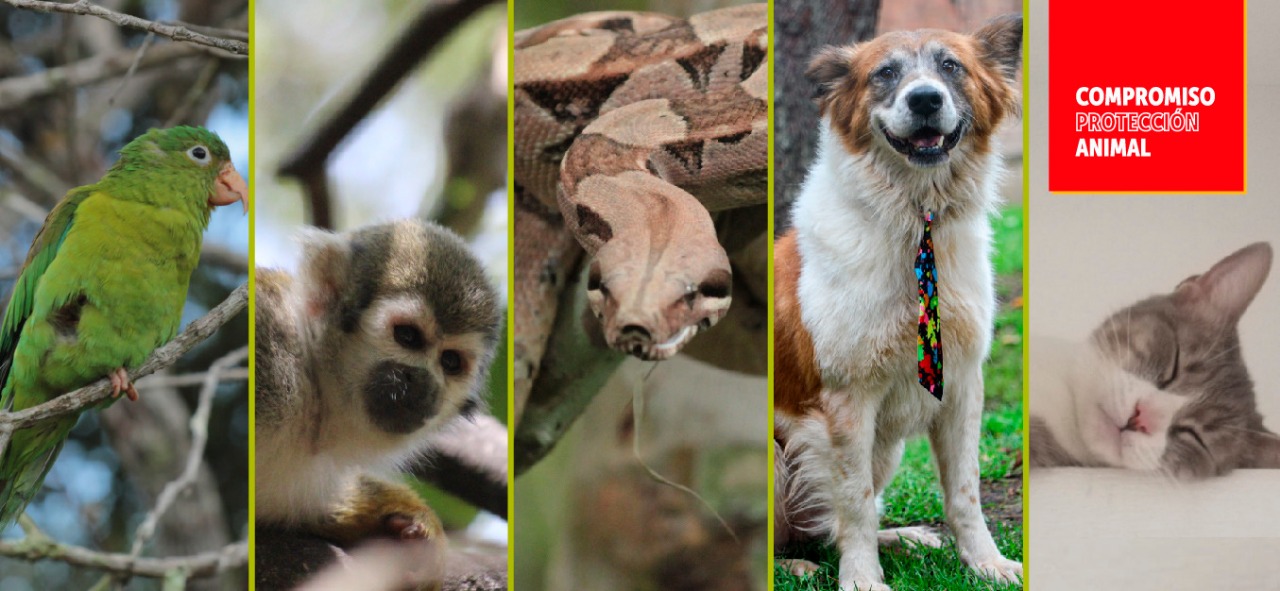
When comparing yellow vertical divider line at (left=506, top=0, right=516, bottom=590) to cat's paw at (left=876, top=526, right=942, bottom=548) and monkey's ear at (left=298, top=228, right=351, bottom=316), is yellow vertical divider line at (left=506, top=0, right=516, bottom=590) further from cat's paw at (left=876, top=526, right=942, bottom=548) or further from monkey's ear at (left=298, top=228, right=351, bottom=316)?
cat's paw at (left=876, top=526, right=942, bottom=548)

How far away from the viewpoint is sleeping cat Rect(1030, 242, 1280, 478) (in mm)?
4066

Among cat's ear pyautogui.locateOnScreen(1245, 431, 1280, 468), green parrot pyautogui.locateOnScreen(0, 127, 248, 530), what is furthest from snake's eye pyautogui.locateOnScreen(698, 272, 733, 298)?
cat's ear pyautogui.locateOnScreen(1245, 431, 1280, 468)

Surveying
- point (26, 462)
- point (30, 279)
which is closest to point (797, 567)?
point (26, 462)

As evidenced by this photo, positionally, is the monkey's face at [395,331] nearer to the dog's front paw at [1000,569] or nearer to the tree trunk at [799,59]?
the tree trunk at [799,59]

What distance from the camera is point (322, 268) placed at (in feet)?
12.8

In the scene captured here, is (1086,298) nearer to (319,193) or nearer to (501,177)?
(501,177)

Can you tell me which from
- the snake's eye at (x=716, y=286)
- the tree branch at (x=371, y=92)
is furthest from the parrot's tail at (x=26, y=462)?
the snake's eye at (x=716, y=286)

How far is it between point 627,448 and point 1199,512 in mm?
2076

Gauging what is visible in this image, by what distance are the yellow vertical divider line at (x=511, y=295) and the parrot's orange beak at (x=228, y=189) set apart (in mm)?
917

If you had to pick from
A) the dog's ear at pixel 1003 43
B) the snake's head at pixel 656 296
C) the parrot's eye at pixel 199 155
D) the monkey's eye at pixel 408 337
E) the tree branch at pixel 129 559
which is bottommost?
the tree branch at pixel 129 559

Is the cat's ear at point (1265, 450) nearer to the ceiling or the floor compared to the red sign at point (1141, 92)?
nearer to the floor

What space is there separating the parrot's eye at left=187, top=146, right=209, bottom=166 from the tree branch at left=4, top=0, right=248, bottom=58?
36 cm

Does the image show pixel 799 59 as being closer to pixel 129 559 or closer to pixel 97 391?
pixel 97 391

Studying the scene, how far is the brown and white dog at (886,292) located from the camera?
3684 mm
